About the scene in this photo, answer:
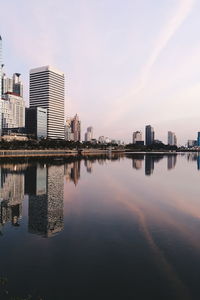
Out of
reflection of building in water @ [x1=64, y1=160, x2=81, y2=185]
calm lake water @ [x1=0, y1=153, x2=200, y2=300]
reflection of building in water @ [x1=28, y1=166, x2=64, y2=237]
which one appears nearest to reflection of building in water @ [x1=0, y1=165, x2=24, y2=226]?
calm lake water @ [x1=0, y1=153, x2=200, y2=300]

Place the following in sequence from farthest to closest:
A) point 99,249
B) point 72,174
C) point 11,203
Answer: point 72,174, point 11,203, point 99,249

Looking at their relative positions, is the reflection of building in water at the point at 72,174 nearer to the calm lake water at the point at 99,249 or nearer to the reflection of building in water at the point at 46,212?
the reflection of building in water at the point at 46,212

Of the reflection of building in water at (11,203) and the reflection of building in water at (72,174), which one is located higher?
the reflection of building in water at (11,203)

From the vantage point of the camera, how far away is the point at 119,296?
45.6 feet

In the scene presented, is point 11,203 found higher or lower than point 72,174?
higher

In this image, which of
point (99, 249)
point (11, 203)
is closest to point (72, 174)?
point (11, 203)

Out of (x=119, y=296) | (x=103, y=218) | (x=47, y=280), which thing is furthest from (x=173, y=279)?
(x=103, y=218)

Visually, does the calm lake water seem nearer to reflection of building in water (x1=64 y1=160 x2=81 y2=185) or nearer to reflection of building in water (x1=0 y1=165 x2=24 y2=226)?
reflection of building in water (x1=0 y1=165 x2=24 y2=226)

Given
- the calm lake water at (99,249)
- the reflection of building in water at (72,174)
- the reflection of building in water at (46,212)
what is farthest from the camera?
the reflection of building in water at (72,174)

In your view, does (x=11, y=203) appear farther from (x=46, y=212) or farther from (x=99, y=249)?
(x=99, y=249)

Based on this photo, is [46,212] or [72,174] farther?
[72,174]

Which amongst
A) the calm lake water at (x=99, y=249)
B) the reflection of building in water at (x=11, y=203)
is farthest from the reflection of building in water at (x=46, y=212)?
the reflection of building in water at (x=11, y=203)

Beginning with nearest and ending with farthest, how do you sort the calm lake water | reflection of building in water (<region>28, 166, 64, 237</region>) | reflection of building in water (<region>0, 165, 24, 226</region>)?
the calm lake water < reflection of building in water (<region>28, 166, 64, 237</region>) < reflection of building in water (<region>0, 165, 24, 226</region>)

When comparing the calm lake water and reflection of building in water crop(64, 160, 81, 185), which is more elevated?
the calm lake water
